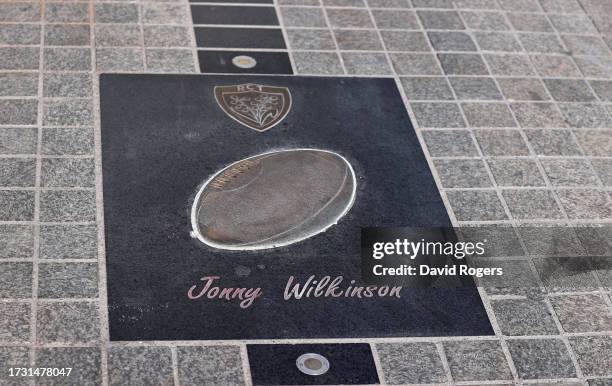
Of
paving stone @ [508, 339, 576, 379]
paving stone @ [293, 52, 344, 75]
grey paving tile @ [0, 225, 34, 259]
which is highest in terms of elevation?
paving stone @ [508, 339, 576, 379]

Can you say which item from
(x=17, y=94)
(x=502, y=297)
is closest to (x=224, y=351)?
(x=502, y=297)

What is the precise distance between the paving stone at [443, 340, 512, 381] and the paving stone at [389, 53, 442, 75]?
4364mm

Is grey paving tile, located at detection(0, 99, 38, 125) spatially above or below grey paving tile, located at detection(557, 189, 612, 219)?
below

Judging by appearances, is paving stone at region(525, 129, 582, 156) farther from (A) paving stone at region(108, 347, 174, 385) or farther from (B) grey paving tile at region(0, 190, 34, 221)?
(B) grey paving tile at region(0, 190, 34, 221)

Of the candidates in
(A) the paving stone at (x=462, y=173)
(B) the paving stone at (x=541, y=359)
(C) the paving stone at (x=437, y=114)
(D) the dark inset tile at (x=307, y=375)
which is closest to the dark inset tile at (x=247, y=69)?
(C) the paving stone at (x=437, y=114)

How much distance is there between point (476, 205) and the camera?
31.0 feet

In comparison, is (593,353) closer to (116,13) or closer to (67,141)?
(67,141)

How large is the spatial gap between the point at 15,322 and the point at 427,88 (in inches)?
224

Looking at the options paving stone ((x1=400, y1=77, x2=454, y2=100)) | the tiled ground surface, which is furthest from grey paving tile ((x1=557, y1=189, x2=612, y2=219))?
paving stone ((x1=400, y1=77, x2=454, y2=100))

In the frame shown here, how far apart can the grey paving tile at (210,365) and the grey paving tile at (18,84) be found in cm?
414

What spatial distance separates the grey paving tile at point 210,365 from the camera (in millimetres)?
7375

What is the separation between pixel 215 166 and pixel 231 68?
1908 millimetres

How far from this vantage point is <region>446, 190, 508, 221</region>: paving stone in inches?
366

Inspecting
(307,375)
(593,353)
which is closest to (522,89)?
(593,353)
